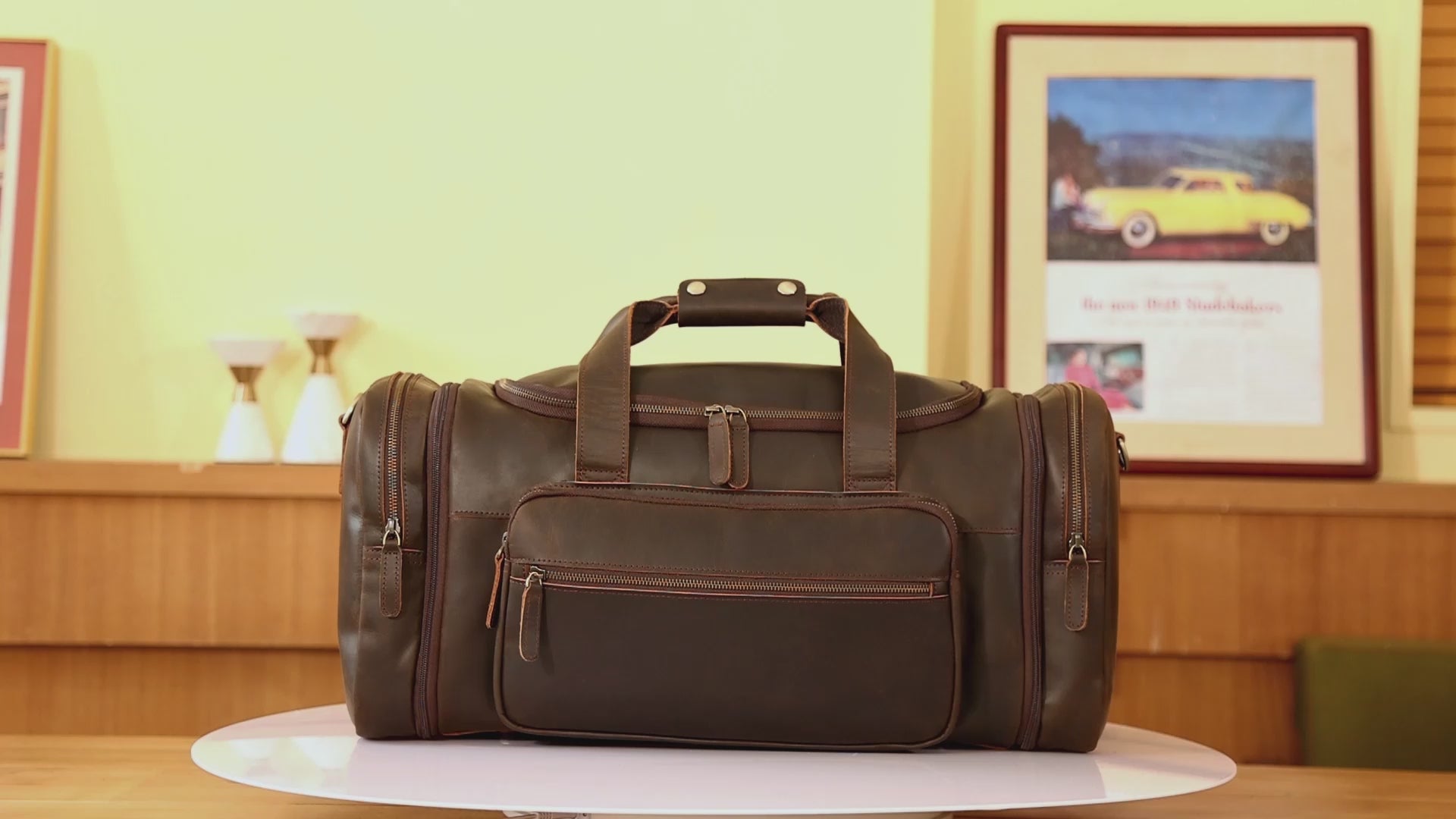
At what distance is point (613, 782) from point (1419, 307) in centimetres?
181

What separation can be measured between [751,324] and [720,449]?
3.8 inches

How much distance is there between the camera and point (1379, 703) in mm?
1694

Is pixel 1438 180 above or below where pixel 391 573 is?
above

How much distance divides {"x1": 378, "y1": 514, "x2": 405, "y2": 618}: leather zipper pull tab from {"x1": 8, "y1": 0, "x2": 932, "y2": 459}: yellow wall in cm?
94

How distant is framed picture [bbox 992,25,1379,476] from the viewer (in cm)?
203

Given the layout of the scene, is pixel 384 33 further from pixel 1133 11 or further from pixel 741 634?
pixel 741 634

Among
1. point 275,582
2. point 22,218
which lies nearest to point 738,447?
point 275,582

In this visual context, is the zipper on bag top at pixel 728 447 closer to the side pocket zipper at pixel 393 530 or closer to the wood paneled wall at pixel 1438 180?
the side pocket zipper at pixel 393 530

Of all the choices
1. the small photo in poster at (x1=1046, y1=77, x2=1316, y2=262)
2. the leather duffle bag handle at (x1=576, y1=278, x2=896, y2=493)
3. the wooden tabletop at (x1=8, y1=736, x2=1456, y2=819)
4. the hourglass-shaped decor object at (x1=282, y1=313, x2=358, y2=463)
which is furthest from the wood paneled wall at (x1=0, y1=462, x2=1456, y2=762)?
the leather duffle bag handle at (x1=576, y1=278, x2=896, y2=493)

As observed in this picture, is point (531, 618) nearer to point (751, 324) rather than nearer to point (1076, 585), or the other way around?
point (751, 324)

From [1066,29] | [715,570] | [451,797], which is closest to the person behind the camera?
[451,797]

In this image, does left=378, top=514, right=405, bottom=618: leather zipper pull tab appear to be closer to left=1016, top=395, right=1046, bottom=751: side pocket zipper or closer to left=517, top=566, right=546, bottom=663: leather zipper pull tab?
left=517, top=566, right=546, bottom=663: leather zipper pull tab

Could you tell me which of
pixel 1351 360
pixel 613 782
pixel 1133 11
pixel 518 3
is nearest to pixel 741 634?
pixel 613 782

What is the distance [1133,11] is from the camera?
2172mm
